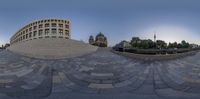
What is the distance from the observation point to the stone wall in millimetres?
15088

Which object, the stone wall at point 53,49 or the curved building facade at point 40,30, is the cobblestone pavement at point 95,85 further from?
the curved building facade at point 40,30

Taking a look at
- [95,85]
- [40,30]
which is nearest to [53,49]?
[40,30]

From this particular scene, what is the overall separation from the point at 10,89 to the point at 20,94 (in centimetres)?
65

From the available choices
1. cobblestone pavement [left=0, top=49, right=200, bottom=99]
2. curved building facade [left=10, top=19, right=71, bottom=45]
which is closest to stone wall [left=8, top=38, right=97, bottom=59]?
curved building facade [left=10, top=19, right=71, bottom=45]

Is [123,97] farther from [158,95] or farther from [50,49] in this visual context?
[50,49]

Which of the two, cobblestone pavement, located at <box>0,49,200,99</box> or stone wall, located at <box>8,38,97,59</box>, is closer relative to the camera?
cobblestone pavement, located at <box>0,49,200,99</box>

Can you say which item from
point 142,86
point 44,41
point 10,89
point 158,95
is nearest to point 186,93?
point 158,95

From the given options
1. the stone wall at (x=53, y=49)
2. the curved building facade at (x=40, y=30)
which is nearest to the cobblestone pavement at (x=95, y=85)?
the stone wall at (x=53, y=49)

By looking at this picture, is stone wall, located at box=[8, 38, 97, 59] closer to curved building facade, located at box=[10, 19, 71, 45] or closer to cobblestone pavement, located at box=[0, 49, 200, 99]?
curved building facade, located at box=[10, 19, 71, 45]

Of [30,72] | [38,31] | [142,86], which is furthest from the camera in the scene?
[38,31]

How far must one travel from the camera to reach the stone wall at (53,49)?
15.1 metres

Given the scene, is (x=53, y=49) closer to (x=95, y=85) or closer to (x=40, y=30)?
(x=40, y=30)

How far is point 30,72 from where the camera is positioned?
9.49m

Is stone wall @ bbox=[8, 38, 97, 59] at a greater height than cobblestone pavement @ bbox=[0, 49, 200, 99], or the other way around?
stone wall @ bbox=[8, 38, 97, 59]
